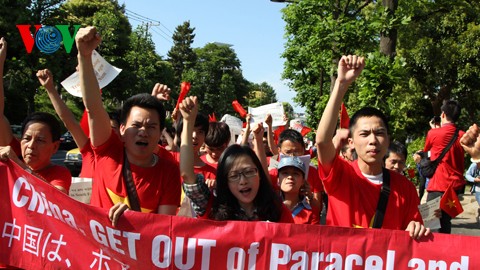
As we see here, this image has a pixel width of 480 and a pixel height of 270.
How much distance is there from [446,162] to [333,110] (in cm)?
457

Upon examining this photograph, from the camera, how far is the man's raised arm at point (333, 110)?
293cm

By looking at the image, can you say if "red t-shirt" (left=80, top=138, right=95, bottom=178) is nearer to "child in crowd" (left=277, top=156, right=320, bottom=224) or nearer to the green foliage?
"child in crowd" (left=277, top=156, right=320, bottom=224)

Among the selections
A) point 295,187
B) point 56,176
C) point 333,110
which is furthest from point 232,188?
point 56,176

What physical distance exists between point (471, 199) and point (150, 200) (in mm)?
10803

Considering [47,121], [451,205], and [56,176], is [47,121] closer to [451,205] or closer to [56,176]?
[56,176]

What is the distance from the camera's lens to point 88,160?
3910 mm

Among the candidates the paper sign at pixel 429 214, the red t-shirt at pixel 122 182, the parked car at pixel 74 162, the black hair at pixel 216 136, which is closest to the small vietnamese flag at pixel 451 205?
the paper sign at pixel 429 214

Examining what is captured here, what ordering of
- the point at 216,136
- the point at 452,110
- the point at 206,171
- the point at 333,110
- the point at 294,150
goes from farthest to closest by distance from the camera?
the point at 452,110 → the point at 294,150 → the point at 216,136 → the point at 206,171 → the point at 333,110

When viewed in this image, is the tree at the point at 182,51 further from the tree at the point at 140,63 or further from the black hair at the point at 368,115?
the black hair at the point at 368,115

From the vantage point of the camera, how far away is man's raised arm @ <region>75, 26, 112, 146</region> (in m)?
2.93

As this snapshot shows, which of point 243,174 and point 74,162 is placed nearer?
point 243,174

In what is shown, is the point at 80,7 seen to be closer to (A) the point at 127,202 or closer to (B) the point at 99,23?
(B) the point at 99,23

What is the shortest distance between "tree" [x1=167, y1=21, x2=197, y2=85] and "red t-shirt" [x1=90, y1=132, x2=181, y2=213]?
75722mm

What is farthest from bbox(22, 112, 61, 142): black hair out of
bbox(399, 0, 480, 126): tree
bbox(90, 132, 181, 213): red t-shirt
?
bbox(399, 0, 480, 126): tree
